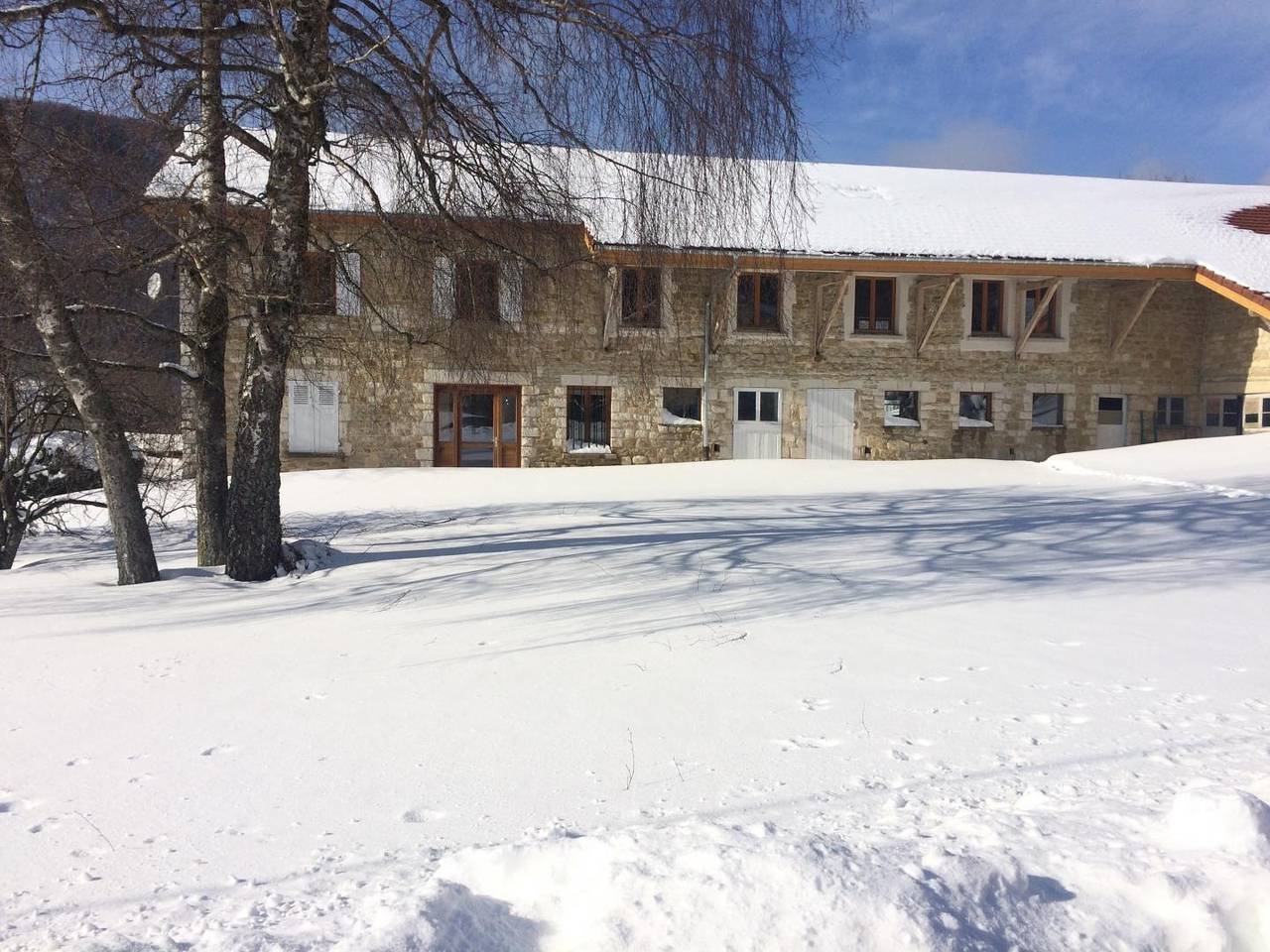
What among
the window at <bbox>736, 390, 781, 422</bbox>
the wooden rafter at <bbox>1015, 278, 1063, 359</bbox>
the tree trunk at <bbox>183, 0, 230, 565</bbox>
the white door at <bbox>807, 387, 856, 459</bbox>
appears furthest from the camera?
the white door at <bbox>807, 387, 856, 459</bbox>

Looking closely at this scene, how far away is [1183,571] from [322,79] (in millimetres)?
7070

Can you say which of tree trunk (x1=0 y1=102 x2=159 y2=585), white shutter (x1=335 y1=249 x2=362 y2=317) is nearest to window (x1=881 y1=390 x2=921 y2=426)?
white shutter (x1=335 y1=249 x2=362 y2=317)

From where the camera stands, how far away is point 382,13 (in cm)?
570

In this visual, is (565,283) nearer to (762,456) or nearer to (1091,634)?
(1091,634)

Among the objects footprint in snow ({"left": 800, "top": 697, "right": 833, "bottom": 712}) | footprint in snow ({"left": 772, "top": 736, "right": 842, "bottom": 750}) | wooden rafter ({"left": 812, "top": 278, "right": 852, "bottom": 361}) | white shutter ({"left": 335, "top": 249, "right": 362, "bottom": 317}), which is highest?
wooden rafter ({"left": 812, "top": 278, "right": 852, "bottom": 361})

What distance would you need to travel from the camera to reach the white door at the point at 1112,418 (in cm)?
1942

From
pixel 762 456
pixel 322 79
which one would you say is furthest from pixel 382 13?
pixel 762 456

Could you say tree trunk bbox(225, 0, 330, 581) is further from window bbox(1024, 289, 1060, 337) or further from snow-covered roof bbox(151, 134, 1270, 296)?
window bbox(1024, 289, 1060, 337)

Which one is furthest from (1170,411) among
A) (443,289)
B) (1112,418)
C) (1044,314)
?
(443,289)

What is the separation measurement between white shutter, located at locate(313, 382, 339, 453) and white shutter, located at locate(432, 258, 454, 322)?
11935mm

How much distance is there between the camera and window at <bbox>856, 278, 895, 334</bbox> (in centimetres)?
1892

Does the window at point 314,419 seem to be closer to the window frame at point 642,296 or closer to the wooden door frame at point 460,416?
the wooden door frame at point 460,416

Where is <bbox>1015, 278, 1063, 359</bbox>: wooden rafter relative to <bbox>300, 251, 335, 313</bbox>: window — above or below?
above

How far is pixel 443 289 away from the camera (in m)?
6.50
